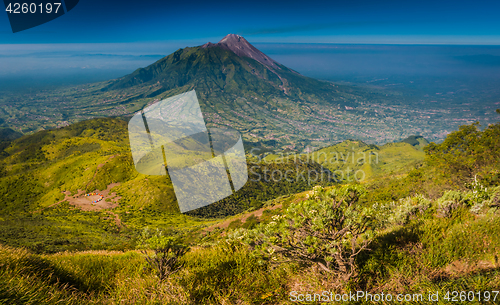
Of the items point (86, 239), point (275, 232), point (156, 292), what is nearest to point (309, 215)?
point (275, 232)

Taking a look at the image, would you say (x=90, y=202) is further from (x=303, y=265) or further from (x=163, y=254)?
(x=303, y=265)

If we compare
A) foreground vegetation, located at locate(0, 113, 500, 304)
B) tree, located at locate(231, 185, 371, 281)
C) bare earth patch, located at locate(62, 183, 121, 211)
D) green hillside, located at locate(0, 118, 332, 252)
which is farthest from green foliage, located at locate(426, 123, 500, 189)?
bare earth patch, located at locate(62, 183, 121, 211)

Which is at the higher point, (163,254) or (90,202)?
(163,254)

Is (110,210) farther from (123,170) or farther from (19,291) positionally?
(19,291)

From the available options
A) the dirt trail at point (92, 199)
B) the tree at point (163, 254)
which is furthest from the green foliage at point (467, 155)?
the dirt trail at point (92, 199)

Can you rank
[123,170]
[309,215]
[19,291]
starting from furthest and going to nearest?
[123,170] → [309,215] → [19,291]

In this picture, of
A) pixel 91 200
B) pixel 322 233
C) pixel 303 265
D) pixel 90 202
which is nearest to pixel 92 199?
pixel 91 200

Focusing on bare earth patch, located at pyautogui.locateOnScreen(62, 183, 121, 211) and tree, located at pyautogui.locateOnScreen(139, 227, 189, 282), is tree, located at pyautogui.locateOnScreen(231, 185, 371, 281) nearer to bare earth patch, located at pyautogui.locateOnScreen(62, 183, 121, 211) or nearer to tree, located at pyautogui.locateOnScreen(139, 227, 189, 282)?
tree, located at pyautogui.locateOnScreen(139, 227, 189, 282)

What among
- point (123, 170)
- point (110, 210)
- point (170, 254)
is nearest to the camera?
point (170, 254)
